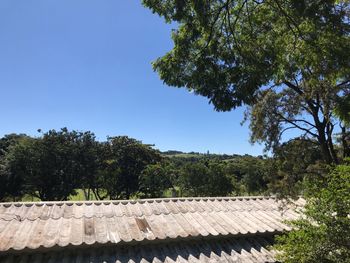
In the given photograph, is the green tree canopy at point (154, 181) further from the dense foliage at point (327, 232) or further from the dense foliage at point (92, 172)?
the dense foliage at point (327, 232)

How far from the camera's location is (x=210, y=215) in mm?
8141

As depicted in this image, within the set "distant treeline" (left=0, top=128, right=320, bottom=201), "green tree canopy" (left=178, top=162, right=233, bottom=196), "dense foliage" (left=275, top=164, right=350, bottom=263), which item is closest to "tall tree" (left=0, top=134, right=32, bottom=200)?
"distant treeline" (left=0, top=128, right=320, bottom=201)

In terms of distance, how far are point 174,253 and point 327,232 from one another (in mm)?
2962

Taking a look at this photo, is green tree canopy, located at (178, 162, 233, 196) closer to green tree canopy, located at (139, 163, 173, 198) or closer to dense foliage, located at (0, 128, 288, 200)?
dense foliage, located at (0, 128, 288, 200)

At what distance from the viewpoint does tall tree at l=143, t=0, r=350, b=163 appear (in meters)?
6.17

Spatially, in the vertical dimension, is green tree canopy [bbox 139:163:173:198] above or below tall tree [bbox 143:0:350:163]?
below

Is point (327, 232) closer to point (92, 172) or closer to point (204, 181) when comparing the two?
point (204, 181)

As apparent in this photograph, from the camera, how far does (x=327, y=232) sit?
18.9 feet

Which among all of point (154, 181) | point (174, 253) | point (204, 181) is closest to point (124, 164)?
point (154, 181)

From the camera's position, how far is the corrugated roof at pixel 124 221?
20.5 feet

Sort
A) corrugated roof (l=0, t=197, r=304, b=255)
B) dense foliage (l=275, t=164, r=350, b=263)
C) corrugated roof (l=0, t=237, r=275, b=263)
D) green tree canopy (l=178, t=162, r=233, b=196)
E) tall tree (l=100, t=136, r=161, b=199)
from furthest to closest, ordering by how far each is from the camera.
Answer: tall tree (l=100, t=136, r=161, b=199) → green tree canopy (l=178, t=162, r=233, b=196) → corrugated roof (l=0, t=197, r=304, b=255) → corrugated roof (l=0, t=237, r=275, b=263) → dense foliage (l=275, t=164, r=350, b=263)

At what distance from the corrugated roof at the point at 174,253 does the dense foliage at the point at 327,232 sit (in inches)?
35.5

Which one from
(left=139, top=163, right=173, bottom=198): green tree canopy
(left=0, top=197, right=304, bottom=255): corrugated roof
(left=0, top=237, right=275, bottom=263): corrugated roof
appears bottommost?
(left=0, top=237, right=275, bottom=263): corrugated roof

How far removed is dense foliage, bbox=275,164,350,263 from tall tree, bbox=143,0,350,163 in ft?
7.54
